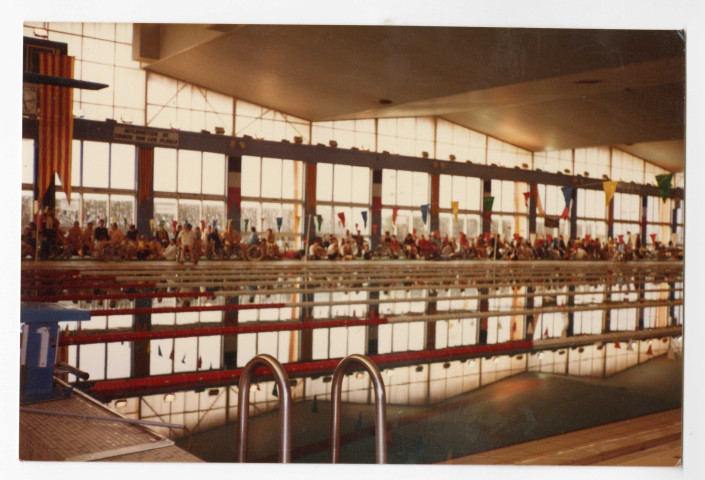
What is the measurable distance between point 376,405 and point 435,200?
1623 millimetres

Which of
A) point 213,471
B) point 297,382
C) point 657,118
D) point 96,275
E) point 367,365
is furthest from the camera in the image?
point 297,382

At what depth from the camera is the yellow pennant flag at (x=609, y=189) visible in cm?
374

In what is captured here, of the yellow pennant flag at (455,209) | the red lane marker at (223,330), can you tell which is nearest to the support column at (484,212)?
the yellow pennant flag at (455,209)

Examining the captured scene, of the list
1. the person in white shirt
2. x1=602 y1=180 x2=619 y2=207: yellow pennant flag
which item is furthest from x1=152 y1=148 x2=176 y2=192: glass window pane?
x1=602 y1=180 x2=619 y2=207: yellow pennant flag

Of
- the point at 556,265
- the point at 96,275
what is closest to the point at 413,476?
the point at 556,265

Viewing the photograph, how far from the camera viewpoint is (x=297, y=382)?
4.09 meters

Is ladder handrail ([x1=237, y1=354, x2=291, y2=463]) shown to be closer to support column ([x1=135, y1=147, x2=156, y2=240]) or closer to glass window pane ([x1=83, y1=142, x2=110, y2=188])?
support column ([x1=135, y1=147, x2=156, y2=240])

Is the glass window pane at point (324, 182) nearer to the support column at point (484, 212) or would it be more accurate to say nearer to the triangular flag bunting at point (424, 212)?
the triangular flag bunting at point (424, 212)

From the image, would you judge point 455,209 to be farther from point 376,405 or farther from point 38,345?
point 38,345

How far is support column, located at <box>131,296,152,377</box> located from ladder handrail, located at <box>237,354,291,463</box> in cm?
138

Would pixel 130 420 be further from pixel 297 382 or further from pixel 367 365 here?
pixel 367 365

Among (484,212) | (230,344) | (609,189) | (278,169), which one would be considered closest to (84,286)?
(230,344)

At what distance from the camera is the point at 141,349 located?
4.73 m

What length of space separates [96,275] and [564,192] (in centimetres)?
322
